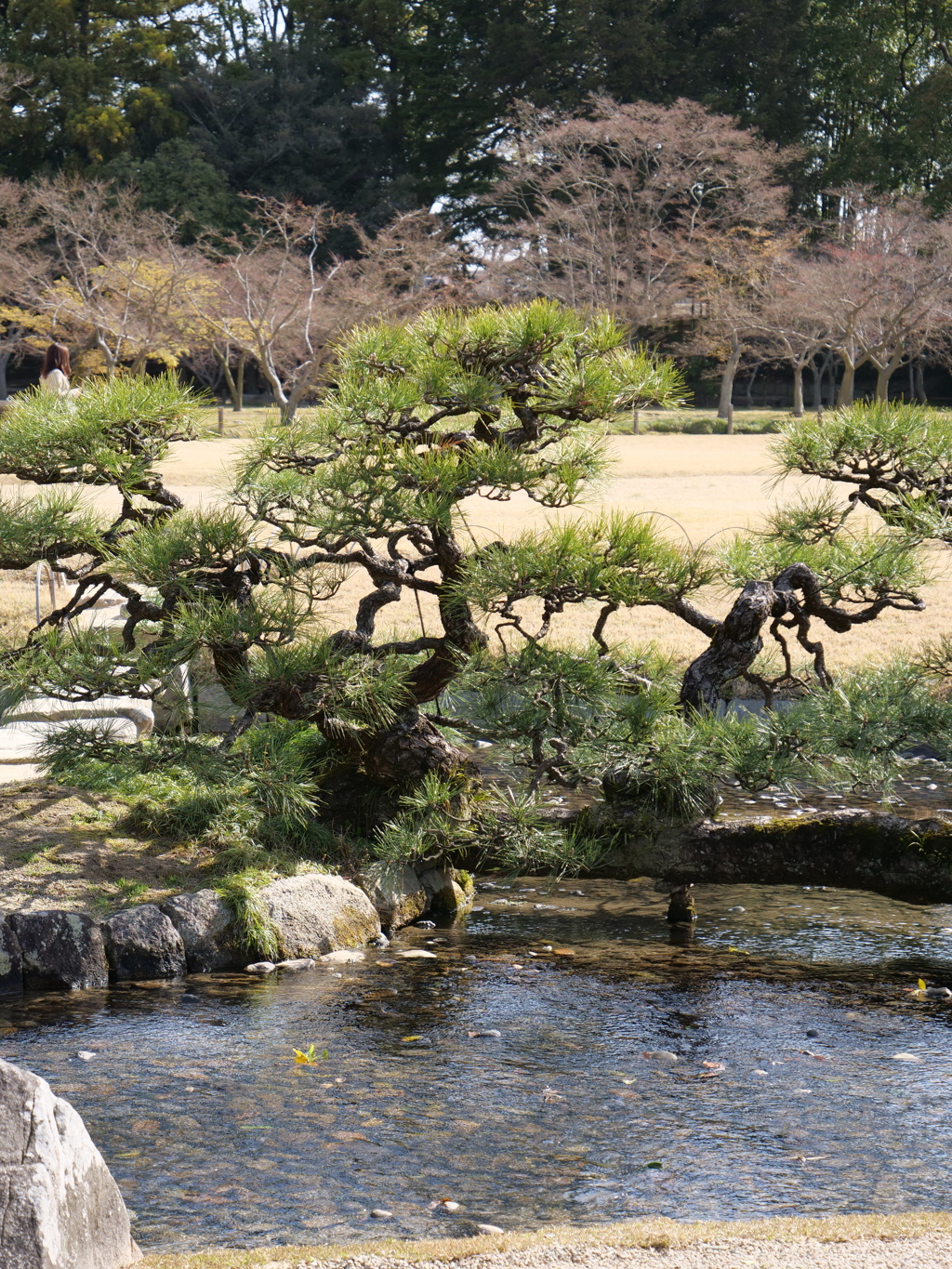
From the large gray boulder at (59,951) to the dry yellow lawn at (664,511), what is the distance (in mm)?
1297

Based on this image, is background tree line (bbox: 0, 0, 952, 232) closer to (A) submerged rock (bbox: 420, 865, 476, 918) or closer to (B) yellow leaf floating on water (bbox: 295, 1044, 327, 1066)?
(A) submerged rock (bbox: 420, 865, 476, 918)

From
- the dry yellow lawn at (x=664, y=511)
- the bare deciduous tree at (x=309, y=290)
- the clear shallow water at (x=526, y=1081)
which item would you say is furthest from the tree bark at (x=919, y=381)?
the clear shallow water at (x=526, y=1081)

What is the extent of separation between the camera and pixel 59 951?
5.03m

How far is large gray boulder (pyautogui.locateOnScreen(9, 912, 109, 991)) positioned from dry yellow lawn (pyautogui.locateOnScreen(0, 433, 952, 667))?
4.25 feet

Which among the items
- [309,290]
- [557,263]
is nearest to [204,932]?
[309,290]

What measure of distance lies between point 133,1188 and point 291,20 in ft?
147

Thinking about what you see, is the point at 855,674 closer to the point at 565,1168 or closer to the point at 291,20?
the point at 565,1168

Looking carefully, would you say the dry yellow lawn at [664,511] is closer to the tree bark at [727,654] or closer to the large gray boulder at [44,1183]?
the tree bark at [727,654]

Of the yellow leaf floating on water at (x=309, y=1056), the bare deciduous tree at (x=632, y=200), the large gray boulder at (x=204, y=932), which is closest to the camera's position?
the yellow leaf floating on water at (x=309, y=1056)

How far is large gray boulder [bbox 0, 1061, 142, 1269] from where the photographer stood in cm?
→ 255

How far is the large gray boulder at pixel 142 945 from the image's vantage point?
16.8 ft

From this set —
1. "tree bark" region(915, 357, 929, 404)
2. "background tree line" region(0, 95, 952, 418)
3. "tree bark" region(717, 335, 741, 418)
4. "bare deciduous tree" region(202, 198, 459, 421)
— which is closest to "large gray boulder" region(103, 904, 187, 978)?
"bare deciduous tree" region(202, 198, 459, 421)

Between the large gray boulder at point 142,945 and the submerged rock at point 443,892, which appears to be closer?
the large gray boulder at point 142,945

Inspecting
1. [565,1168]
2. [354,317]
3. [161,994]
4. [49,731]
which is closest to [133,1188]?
[565,1168]
